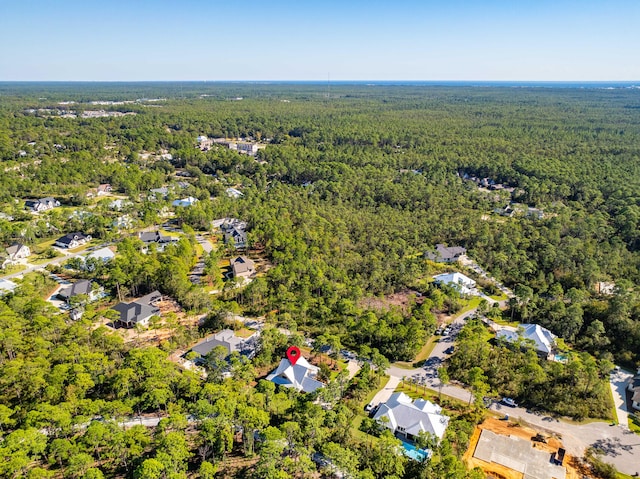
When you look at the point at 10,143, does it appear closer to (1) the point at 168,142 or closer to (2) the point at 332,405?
(1) the point at 168,142

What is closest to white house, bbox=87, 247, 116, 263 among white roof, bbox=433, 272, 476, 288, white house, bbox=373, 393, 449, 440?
white house, bbox=373, 393, 449, 440

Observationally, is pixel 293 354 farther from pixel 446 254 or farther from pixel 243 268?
pixel 446 254

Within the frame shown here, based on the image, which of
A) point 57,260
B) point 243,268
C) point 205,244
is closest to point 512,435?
point 243,268

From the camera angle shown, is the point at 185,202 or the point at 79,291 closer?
the point at 79,291

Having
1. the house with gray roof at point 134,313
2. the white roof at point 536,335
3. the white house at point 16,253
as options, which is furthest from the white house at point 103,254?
the white roof at point 536,335

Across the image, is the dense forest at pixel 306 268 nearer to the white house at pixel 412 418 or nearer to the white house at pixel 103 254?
the white house at pixel 412 418

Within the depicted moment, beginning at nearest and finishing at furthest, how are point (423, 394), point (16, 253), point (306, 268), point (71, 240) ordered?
point (423, 394), point (306, 268), point (16, 253), point (71, 240)
